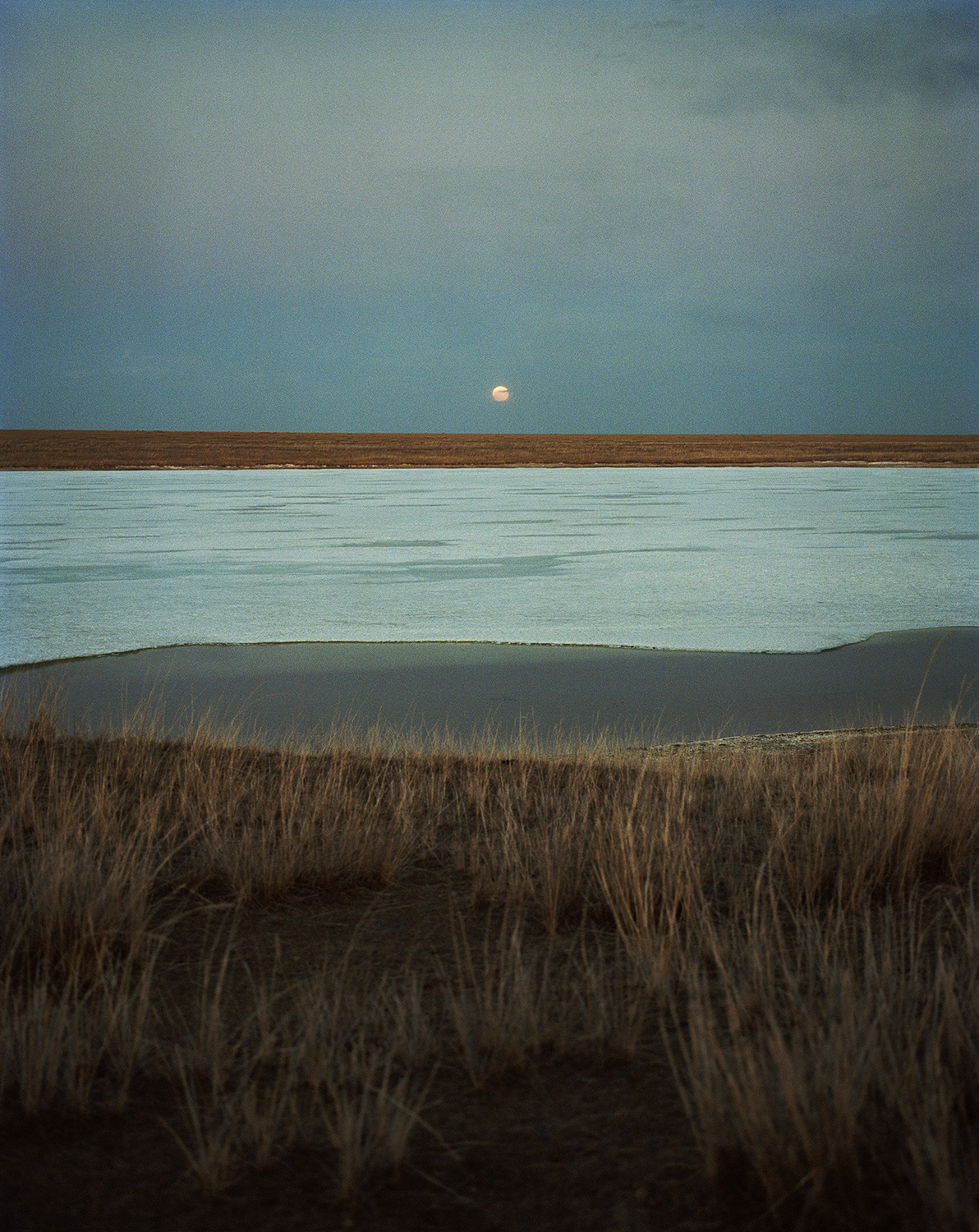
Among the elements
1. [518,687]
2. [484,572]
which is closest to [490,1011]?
[518,687]

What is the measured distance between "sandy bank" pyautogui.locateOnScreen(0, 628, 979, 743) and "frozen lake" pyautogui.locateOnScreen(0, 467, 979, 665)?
518 millimetres

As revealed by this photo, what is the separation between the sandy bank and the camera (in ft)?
22.7

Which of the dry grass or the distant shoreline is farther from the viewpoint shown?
the distant shoreline

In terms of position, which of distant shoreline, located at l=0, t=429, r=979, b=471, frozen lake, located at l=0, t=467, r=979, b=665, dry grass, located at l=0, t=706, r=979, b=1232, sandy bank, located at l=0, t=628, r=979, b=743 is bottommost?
dry grass, located at l=0, t=706, r=979, b=1232

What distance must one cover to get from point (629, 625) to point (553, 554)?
230 inches

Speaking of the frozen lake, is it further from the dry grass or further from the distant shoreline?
the distant shoreline

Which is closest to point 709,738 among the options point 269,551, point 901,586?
point 901,586

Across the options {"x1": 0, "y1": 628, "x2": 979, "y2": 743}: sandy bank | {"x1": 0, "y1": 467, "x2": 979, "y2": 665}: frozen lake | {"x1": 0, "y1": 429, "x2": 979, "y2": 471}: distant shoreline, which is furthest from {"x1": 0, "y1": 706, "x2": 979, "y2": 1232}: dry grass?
{"x1": 0, "y1": 429, "x2": 979, "y2": 471}: distant shoreline

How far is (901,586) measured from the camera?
1293 cm

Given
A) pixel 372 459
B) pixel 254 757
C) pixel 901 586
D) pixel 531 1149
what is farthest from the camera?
pixel 372 459

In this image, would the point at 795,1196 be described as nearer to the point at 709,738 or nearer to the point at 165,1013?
the point at 165,1013

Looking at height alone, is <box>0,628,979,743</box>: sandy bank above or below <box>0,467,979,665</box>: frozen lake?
below

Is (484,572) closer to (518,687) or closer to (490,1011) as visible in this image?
(518,687)

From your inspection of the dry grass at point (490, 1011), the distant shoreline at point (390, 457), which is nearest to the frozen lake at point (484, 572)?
the dry grass at point (490, 1011)
